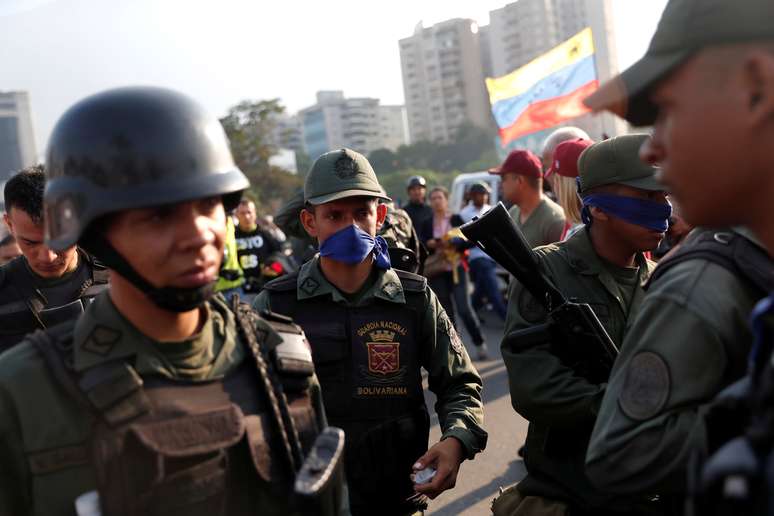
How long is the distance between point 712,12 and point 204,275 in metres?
1.16

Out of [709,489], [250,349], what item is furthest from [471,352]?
[709,489]

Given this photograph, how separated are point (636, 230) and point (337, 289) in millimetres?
1115

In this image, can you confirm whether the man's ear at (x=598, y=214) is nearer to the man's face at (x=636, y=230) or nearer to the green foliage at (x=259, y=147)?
the man's face at (x=636, y=230)

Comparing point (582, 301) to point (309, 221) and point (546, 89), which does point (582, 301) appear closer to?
point (309, 221)

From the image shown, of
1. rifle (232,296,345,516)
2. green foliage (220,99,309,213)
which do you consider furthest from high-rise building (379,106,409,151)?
rifle (232,296,345,516)

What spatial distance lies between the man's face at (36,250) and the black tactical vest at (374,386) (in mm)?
1016

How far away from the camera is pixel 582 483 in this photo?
2547 mm

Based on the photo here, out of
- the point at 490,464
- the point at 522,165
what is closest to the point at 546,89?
the point at 522,165

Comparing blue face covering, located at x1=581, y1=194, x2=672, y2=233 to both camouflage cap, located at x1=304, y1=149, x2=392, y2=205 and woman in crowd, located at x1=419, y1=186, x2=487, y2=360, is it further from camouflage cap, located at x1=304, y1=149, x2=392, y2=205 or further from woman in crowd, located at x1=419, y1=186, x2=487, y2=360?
woman in crowd, located at x1=419, y1=186, x2=487, y2=360

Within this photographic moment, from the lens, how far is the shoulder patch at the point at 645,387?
1.80 m

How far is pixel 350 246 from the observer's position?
3123 mm

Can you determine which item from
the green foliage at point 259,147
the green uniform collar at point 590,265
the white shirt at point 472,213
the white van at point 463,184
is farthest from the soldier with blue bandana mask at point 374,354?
the green foliage at point 259,147

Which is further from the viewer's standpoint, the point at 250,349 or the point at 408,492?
the point at 408,492

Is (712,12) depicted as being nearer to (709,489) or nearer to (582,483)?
(709,489)
